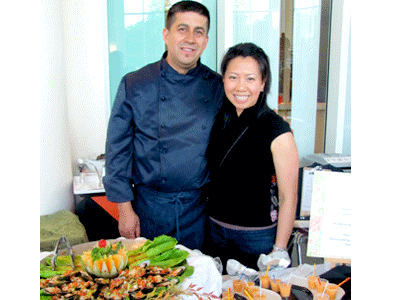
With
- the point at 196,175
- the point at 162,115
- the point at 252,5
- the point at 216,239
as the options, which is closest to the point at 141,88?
the point at 162,115

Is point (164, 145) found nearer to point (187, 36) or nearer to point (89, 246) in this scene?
point (187, 36)

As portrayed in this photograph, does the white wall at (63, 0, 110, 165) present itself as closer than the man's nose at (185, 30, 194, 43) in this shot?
No

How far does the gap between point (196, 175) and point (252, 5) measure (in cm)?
191

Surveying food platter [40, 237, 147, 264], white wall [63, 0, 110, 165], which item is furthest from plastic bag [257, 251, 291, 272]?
white wall [63, 0, 110, 165]

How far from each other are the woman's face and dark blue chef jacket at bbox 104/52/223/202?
28 cm

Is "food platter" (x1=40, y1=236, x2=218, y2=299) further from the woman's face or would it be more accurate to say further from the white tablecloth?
the woman's face

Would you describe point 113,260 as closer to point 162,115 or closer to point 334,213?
point 334,213

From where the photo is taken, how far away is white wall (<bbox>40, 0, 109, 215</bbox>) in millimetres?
2332

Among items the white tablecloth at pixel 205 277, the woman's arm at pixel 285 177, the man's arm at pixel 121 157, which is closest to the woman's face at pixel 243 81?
the woman's arm at pixel 285 177

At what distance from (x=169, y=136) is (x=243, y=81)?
47 cm

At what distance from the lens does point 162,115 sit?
1.67 meters

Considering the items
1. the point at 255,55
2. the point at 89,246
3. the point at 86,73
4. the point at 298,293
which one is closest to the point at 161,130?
the point at 255,55

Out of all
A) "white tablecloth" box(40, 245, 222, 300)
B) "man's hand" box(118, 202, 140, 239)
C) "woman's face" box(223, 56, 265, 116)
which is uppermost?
"woman's face" box(223, 56, 265, 116)

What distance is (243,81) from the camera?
1396 mm
